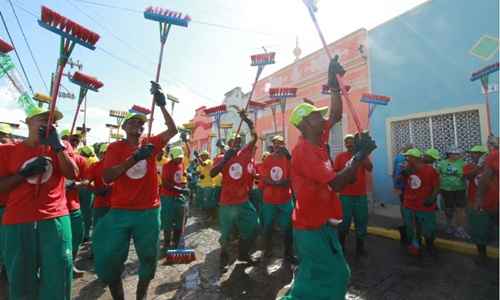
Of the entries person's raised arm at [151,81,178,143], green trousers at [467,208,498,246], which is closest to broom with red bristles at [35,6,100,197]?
person's raised arm at [151,81,178,143]

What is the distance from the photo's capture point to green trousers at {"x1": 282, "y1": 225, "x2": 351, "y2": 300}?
7.06 feet

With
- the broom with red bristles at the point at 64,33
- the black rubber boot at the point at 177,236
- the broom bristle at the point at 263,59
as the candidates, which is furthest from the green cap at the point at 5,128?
the broom bristle at the point at 263,59

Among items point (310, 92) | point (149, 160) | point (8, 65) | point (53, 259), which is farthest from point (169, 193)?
point (310, 92)

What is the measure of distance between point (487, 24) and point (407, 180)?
489 cm

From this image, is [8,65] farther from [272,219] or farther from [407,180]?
[407,180]

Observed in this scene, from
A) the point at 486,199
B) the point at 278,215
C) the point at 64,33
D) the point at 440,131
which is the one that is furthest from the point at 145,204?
the point at 440,131

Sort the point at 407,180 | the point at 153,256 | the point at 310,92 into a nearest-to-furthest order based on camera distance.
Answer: the point at 153,256, the point at 407,180, the point at 310,92

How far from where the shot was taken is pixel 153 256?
281cm

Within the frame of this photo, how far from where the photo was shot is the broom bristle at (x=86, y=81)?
12.5 ft

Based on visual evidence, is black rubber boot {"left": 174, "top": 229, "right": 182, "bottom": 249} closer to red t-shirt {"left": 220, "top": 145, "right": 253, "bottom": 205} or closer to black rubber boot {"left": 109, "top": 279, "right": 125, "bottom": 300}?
red t-shirt {"left": 220, "top": 145, "right": 253, "bottom": 205}

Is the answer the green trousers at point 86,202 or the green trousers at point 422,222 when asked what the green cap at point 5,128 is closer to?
the green trousers at point 86,202

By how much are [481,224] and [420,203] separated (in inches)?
30.6

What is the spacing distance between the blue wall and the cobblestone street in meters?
4.15

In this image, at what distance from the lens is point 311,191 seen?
2.33 meters
